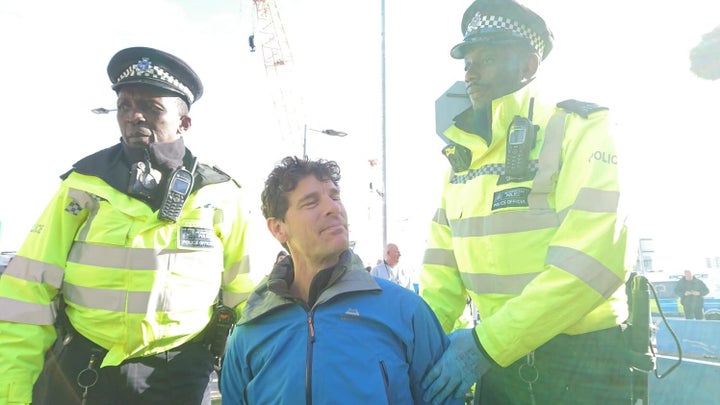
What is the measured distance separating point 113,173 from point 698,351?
5.31 metres

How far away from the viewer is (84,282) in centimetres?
251

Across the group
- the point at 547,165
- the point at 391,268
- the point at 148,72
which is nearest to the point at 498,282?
the point at 547,165

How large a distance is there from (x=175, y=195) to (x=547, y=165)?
193 centimetres

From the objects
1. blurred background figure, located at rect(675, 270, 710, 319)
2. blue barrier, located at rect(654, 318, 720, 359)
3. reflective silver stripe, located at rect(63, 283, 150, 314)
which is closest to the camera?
reflective silver stripe, located at rect(63, 283, 150, 314)

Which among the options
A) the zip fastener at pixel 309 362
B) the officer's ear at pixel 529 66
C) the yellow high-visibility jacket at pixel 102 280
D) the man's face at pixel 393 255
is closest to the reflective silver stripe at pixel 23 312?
the yellow high-visibility jacket at pixel 102 280

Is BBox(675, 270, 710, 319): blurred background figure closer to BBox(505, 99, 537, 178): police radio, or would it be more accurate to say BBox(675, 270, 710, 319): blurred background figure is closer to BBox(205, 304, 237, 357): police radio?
BBox(505, 99, 537, 178): police radio

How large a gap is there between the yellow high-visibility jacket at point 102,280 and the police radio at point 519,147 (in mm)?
1750

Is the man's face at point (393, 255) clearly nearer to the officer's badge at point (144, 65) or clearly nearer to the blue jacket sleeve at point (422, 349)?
the officer's badge at point (144, 65)

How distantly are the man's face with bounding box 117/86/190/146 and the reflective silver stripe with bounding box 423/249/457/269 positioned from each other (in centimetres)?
172

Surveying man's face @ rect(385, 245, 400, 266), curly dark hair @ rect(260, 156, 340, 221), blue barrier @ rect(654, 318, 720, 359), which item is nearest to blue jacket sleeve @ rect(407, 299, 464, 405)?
curly dark hair @ rect(260, 156, 340, 221)

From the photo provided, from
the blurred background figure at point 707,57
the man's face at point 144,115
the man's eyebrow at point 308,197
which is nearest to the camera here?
the blurred background figure at point 707,57

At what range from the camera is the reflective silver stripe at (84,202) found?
2.58 meters

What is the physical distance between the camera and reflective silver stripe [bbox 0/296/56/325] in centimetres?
241

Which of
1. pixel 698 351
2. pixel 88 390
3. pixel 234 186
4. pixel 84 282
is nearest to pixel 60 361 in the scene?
pixel 88 390
